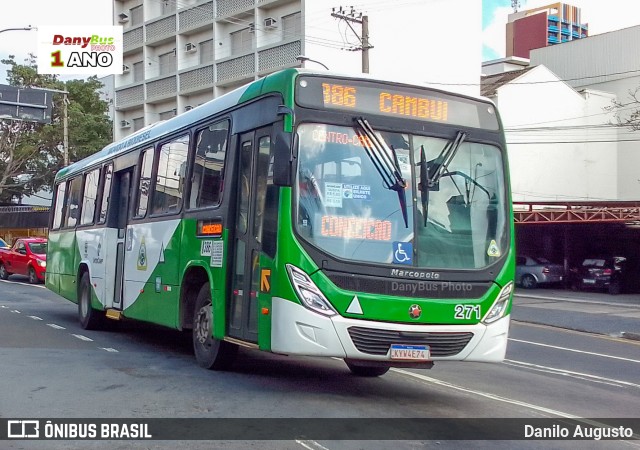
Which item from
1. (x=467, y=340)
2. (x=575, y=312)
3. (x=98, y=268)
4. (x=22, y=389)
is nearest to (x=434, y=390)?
(x=467, y=340)

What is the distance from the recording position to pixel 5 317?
56.7 feet

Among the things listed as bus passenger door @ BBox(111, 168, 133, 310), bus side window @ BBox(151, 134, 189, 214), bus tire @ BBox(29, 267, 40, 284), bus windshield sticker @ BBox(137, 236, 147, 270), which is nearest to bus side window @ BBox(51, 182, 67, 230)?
bus passenger door @ BBox(111, 168, 133, 310)

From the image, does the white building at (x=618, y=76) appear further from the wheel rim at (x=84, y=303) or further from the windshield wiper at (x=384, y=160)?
the windshield wiper at (x=384, y=160)

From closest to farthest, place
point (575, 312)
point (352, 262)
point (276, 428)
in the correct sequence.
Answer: point (276, 428)
point (352, 262)
point (575, 312)

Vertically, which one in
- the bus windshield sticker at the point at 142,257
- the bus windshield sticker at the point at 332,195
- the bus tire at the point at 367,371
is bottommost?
the bus tire at the point at 367,371

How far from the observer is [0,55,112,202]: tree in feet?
166

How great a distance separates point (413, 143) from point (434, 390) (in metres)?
2.94

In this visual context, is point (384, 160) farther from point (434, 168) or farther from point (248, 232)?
point (248, 232)

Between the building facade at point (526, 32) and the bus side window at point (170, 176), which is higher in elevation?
the building facade at point (526, 32)

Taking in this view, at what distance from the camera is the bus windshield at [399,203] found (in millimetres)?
8336

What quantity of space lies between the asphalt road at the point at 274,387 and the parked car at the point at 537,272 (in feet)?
78.8

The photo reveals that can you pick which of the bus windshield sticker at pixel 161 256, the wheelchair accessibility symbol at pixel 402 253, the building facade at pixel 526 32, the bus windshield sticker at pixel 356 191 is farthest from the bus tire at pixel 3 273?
the building facade at pixel 526 32

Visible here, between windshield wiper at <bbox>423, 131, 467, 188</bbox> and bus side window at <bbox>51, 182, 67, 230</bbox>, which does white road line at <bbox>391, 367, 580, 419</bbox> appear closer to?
windshield wiper at <bbox>423, 131, 467, 188</bbox>

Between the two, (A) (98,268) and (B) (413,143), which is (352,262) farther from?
(A) (98,268)
